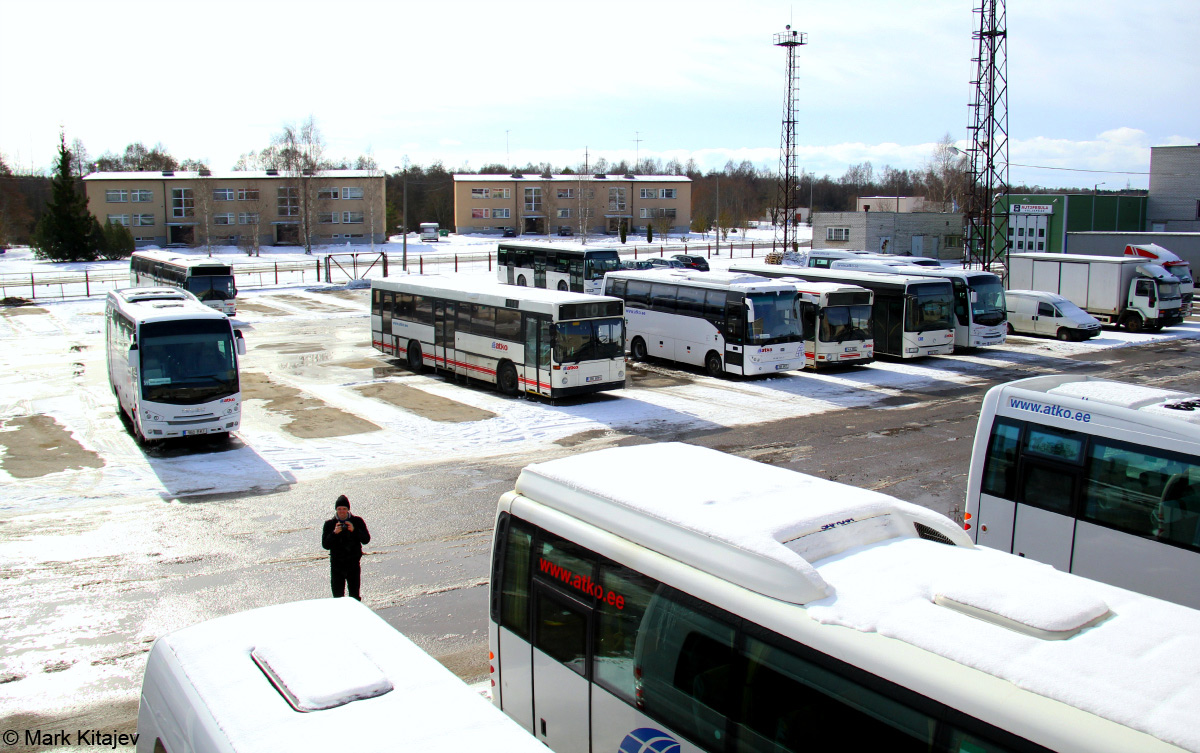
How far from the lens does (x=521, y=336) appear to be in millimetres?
21438

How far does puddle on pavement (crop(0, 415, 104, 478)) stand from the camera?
16047 millimetres

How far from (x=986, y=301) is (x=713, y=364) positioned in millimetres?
10932

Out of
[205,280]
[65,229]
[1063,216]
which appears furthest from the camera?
[65,229]

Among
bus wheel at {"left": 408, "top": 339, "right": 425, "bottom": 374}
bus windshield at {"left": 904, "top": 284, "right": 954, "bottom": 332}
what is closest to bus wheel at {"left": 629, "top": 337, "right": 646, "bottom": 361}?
bus wheel at {"left": 408, "top": 339, "right": 425, "bottom": 374}

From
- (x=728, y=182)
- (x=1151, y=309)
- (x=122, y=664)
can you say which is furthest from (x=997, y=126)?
(x=728, y=182)

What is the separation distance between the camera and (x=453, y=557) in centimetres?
1160

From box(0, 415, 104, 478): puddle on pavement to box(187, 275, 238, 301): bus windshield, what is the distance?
15.8 meters

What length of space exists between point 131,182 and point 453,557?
75.5 metres

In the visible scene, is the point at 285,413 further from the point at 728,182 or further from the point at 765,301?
the point at 728,182

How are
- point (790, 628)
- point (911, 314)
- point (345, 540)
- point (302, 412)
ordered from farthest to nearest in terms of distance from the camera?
point (911, 314) < point (302, 412) < point (345, 540) < point (790, 628)

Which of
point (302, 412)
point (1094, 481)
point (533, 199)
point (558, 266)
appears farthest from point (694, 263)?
point (533, 199)

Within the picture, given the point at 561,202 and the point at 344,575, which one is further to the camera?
the point at 561,202

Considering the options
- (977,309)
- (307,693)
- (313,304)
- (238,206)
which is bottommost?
(313,304)

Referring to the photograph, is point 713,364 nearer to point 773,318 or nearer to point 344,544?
point 773,318
